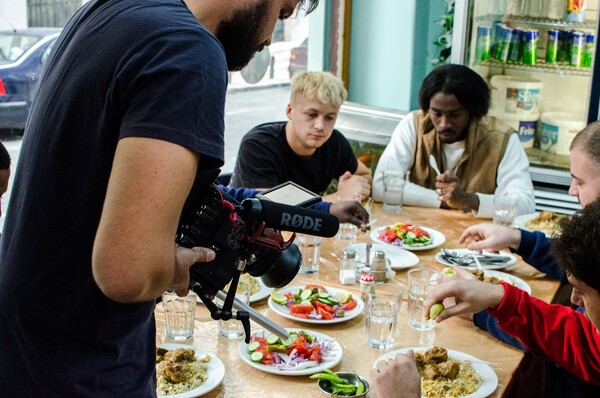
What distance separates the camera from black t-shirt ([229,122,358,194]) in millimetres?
2945

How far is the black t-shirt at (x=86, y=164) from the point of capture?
0.93 metres

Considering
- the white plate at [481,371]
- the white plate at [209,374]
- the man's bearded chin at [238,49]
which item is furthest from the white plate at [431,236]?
the man's bearded chin at [238,49]

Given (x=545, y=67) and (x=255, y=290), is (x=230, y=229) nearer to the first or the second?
(x=255, y=290)

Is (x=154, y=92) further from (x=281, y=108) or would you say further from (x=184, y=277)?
(x=281, y=108)

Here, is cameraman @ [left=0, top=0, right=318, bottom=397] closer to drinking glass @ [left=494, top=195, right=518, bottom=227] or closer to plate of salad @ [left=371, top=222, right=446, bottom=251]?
plate of salad @ [left=371, top=222, right=446, bottom=251]

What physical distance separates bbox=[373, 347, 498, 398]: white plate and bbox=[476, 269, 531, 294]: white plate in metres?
0.56

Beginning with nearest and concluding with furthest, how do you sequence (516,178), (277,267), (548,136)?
(277,267)
(516,178)
(548,136)

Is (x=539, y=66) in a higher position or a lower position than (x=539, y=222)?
higher

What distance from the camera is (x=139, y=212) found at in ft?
2.94

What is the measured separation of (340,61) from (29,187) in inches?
144

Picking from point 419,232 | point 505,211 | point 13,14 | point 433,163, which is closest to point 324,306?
point 419,232

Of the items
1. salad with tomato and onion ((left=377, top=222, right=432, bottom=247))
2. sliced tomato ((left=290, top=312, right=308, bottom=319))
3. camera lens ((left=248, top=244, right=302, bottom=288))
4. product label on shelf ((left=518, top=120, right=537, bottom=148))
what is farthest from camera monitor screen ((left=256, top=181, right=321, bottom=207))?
product label on shelf ((left=518, top=120, right=537, bottom=148))

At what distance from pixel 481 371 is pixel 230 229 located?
75 centimetres

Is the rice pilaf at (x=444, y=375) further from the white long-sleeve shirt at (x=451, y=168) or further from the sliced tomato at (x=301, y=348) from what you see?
the white long-sleeve shirt at (x=451, y=168)
